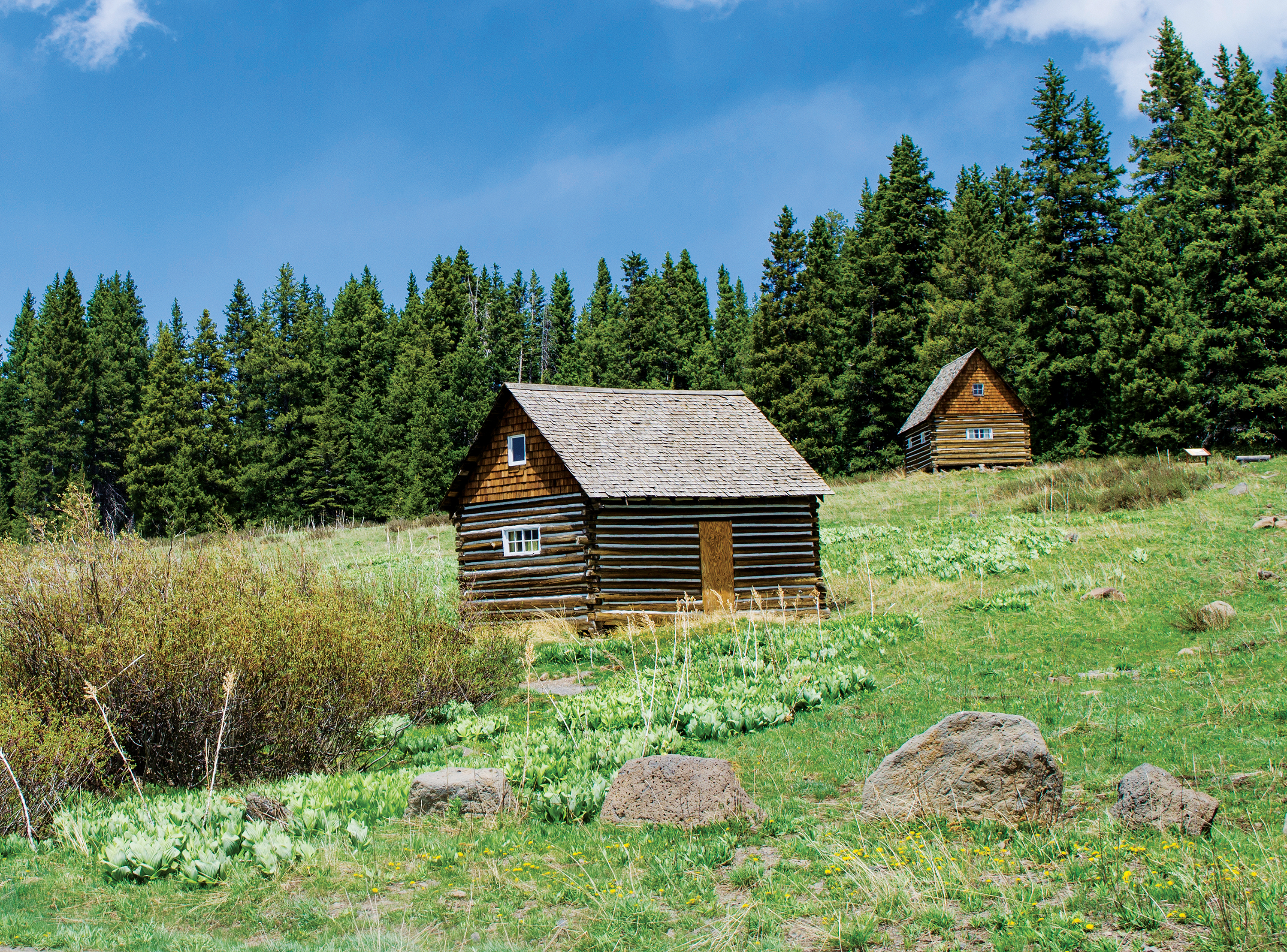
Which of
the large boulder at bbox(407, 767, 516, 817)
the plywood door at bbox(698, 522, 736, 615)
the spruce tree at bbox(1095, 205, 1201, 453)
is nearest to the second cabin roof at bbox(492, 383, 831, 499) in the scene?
the plywood door at bbox(698, 522, 736, 615)

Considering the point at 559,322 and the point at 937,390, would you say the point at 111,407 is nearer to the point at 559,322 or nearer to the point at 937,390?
the point at 559,322

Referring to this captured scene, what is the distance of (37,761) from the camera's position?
802cm

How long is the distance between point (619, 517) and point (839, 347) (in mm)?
35414

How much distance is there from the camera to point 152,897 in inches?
241

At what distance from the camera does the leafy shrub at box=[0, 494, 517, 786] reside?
9086 millimetres

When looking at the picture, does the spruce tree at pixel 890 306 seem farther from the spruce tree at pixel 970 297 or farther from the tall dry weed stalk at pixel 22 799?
the tall dry weed stalk at pixel 22 799

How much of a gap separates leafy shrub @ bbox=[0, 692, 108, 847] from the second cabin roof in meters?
12.9

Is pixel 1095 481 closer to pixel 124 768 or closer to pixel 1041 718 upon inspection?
pixel 1041 718

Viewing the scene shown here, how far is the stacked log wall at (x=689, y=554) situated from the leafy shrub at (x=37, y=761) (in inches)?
503

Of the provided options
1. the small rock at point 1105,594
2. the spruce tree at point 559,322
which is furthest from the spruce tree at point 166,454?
the small rock at point 1105,594

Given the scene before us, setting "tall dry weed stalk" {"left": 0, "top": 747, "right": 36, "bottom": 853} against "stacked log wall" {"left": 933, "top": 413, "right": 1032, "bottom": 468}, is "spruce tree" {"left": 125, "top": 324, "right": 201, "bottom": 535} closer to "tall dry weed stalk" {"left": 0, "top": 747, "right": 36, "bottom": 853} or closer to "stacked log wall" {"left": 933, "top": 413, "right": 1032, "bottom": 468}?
"stacked log wall" {"left": 933, "top": 413, "right": 1032, "bottom": 468}

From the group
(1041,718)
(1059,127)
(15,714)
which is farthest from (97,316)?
(1041,718)

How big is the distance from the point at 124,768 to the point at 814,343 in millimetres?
45256

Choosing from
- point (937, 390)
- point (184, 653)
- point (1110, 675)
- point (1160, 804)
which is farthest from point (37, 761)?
point (937, 390)
